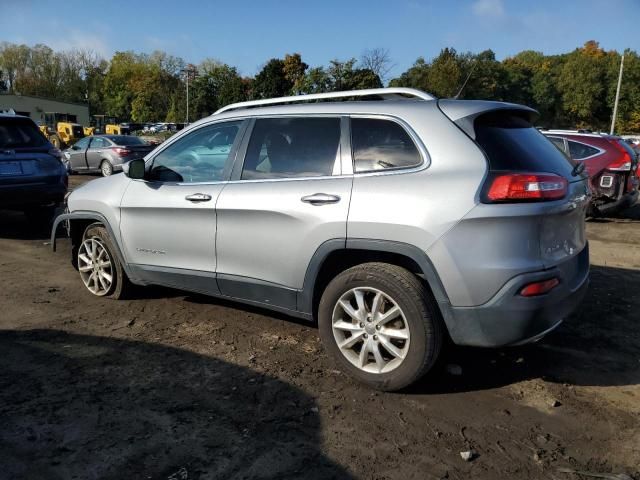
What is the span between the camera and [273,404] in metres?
3.37

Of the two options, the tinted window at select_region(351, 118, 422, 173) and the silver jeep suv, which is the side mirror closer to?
the silver jeep suv

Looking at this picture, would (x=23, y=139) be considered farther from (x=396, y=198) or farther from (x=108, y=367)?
(x=396, y=198)

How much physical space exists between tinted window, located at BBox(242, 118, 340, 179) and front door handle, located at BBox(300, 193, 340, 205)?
7.4 inches

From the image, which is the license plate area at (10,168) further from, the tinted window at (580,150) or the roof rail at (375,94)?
the tinted window at (580,150)

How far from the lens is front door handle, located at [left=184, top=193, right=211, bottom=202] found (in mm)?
4268

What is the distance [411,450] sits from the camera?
2914mm

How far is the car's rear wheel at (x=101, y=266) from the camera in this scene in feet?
17.0


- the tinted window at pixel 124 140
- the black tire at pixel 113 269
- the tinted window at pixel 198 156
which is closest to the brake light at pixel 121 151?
the tinted window at pixel 124 140

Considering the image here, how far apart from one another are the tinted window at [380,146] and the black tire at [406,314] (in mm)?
647

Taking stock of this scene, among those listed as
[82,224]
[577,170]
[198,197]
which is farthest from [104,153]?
[577,170]

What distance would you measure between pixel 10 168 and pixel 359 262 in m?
6.55

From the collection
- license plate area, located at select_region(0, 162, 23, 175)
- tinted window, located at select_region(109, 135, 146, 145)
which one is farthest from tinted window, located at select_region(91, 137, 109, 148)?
license plate area, located at select_region(0, 162, 23, 175)

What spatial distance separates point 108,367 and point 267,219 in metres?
1.52

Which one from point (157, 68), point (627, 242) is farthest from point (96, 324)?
point (157, 68)
